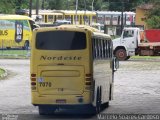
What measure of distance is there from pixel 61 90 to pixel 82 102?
70 centimetres

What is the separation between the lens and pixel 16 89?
30250 millimetres

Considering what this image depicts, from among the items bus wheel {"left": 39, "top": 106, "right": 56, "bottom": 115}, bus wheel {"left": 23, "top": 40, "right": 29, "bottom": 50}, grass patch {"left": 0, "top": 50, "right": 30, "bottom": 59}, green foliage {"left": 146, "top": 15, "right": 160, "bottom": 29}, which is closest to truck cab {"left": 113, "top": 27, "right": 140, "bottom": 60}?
grass patch {"left": 0, "top": 50, "right": 30, "bottom": 59}

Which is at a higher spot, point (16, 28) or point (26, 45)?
point (16, 28)

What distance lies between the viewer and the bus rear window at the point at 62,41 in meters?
19.9

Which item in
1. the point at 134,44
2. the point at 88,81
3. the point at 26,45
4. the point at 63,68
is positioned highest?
the point at 63,68

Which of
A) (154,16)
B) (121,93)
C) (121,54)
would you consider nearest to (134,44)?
(121,54)

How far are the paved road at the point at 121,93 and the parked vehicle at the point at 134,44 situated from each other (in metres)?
12.6

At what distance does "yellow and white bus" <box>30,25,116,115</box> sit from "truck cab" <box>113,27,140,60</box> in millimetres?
37993

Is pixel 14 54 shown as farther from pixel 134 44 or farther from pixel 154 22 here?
pixel 154 22

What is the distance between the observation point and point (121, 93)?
2889cm

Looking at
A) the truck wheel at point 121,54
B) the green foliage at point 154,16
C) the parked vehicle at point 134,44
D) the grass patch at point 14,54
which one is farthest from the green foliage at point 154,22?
the truck wheel at point 121,54

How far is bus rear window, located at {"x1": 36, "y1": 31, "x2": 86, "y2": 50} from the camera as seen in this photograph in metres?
19.9

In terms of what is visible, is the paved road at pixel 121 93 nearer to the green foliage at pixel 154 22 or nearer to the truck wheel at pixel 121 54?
the truck wheel at pixel 121 54

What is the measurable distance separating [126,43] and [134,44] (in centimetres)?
68
